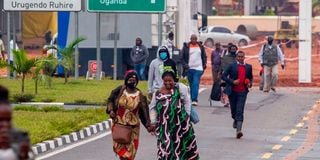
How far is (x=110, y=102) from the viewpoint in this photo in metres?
14.7

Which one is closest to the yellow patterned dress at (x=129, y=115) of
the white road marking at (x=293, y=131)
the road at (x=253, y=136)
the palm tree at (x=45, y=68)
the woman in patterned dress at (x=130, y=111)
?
the woman in patterned dress at (x=130, y=111)

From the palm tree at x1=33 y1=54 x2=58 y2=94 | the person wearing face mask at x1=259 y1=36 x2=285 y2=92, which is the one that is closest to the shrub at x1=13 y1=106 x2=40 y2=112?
the palm tree at x1=33 y1=54 x2=58 y2=94

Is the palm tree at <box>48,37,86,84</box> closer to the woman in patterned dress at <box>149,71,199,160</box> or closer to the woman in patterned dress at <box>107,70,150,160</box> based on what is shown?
the woman in patterned dress at <box>107,70,150,160</box>

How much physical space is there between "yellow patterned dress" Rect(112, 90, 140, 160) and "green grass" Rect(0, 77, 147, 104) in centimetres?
1181

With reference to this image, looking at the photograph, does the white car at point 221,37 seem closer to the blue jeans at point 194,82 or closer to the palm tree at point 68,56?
the palm tree at point 68,56

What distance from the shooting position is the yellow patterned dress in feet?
47.5

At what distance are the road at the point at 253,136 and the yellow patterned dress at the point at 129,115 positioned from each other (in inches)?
92.5

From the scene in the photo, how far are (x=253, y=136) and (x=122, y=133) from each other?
662cm

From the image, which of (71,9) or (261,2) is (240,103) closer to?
(71,9)

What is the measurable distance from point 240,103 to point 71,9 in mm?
12566

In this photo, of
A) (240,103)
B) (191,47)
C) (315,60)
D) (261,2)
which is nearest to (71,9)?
(191,47)

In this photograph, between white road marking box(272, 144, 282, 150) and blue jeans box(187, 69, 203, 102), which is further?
blue jeans box(187, 69, 203, 102)

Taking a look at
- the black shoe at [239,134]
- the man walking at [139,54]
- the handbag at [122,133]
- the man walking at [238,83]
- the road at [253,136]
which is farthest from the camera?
the man walking at [139,54]

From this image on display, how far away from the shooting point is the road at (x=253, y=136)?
17438 millimetres
